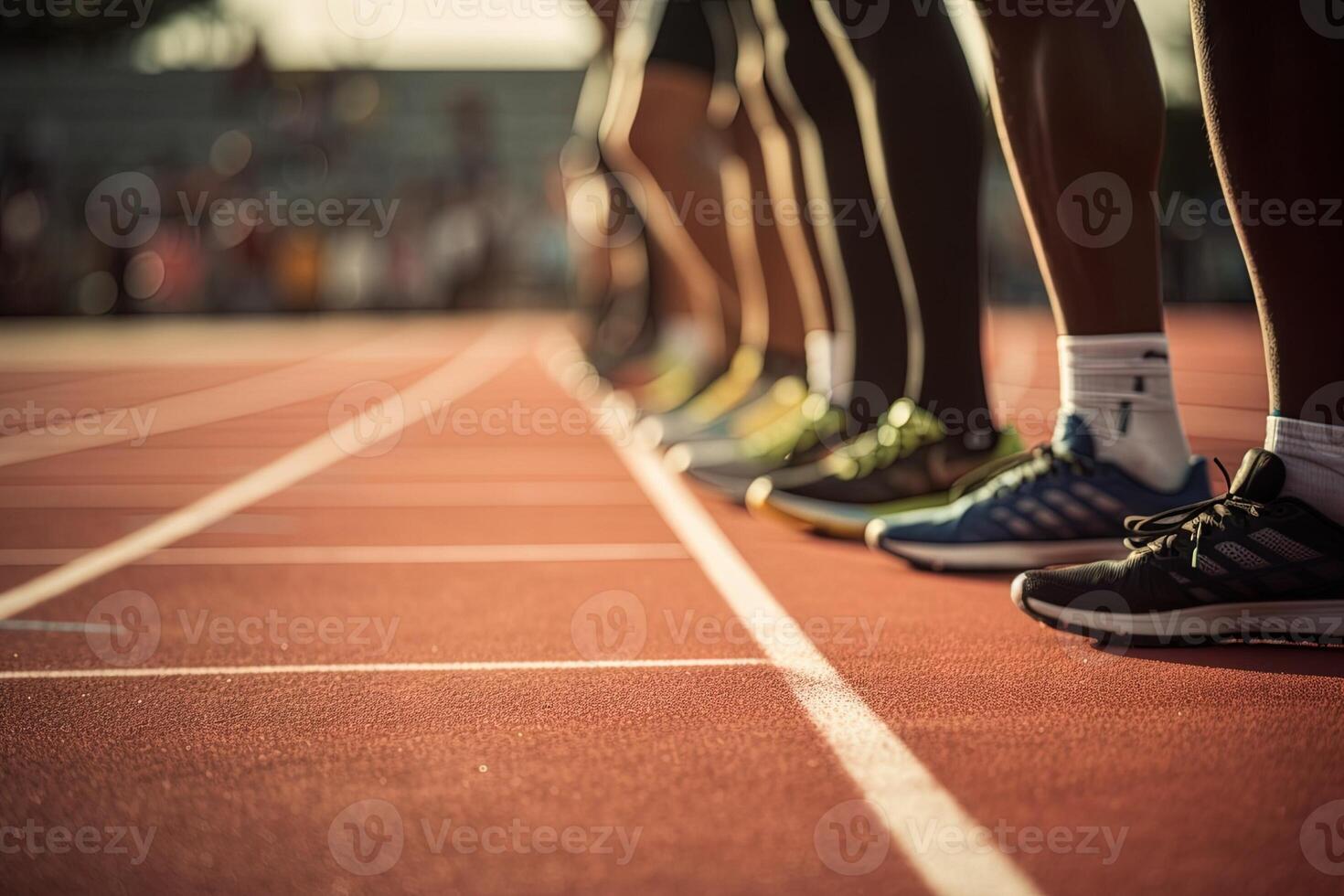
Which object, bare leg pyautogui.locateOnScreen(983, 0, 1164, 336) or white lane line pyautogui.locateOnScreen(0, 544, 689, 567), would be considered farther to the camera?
white lane line pyautogui.locateOnScreen(0, 544, 689, 567)

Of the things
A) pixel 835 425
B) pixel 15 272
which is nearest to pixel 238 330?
pixel 15 272

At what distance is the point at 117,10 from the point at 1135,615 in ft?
126

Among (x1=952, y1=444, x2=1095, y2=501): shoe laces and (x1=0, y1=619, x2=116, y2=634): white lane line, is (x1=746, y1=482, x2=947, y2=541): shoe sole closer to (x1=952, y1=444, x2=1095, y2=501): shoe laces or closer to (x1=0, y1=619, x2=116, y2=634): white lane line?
(x1=952, y1=444, x2=1095, y2=501): shoe laces

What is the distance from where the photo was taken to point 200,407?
660 centimetres

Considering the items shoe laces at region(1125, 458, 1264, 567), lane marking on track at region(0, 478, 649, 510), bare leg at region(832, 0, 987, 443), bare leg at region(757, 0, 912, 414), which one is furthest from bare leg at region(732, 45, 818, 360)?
shoe laces at region(1125, 458, 1264, 567)

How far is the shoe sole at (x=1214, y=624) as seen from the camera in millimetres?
1726

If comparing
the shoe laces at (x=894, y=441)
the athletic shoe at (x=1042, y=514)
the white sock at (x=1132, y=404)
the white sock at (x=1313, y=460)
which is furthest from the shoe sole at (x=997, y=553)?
the white sock at (x=1313, y=460)

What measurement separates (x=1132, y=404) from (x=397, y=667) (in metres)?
1.14

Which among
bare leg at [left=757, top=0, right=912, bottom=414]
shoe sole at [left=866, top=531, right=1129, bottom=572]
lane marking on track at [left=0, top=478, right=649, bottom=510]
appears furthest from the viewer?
lane marking on track at [left=0, top=478, right=649, bottom=510]

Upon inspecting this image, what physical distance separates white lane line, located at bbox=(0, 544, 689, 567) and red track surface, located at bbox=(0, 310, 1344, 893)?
0.05ft

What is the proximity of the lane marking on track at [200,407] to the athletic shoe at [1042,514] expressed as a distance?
3217 mm

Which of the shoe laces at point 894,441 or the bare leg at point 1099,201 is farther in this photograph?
the shoe laces at point 894,441

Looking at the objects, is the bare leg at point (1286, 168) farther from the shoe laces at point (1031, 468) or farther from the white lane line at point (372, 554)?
the white lane line at point (372, 554)

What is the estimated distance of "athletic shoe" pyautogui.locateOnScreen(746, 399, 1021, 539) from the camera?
269cm
